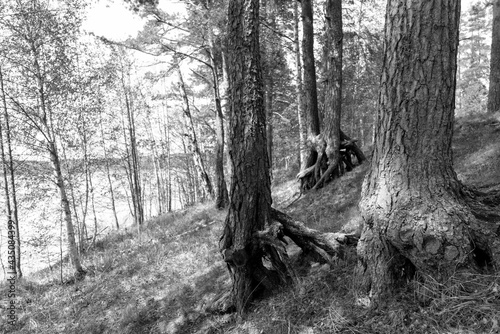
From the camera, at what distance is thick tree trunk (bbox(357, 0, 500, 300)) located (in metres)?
2.38

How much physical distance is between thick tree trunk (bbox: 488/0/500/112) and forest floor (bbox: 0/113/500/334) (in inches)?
50.6

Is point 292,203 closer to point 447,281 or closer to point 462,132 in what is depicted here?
point 462,132

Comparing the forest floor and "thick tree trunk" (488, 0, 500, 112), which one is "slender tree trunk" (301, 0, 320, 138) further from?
"thick tree trunk" (488, 0, 500, 112)

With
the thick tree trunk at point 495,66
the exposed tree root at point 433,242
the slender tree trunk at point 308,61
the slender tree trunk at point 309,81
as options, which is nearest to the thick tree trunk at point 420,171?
the exposed tree root at point 433,242

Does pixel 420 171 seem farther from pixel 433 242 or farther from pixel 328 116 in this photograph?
pixel 328 116

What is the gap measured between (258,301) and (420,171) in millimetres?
2455

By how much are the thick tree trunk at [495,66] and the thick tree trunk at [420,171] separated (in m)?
9.01

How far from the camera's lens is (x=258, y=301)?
3.79 m

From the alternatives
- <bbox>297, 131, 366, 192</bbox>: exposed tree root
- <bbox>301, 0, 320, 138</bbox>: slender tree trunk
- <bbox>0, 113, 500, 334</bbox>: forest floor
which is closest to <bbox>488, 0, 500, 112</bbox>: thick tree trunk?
<bbox>0, 113, 500, 334</bbox>: forest floor

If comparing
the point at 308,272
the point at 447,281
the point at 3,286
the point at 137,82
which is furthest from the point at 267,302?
the point at 137,82

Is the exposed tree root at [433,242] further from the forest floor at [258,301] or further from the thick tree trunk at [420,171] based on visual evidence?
the forest floor at [258,301]

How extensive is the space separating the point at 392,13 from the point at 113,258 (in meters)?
9.65

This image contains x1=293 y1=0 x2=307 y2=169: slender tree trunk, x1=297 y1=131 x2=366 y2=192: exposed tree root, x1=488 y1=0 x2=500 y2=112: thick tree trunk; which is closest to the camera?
x1=297 y1=131 x2=366 y2=192: exposed tree root

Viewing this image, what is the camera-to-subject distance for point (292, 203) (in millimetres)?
8547
